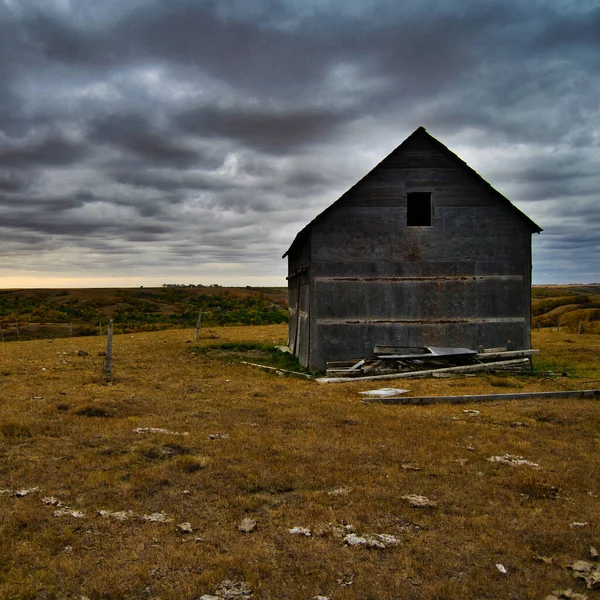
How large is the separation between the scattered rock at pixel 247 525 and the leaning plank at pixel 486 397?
6380 mm

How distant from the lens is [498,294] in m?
16.2

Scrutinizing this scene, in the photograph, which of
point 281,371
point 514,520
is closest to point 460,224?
point 281,371

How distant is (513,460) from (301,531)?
12.3 feet

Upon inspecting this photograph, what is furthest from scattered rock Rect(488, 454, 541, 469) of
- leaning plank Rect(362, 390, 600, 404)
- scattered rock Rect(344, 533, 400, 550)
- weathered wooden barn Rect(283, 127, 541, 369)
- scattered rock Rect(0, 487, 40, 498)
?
weathered wooden barn Rect(283, 127, 541, 369)

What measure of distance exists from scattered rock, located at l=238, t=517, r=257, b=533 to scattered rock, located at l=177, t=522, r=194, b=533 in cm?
51

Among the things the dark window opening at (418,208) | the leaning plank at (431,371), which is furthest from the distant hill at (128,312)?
the leaning plank at (431,371)

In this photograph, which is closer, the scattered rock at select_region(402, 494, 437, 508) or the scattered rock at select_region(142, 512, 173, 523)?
the scattered rock at select_region(142, 512, 173, 523)

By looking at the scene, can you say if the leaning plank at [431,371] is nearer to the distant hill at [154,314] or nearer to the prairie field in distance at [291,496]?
the prairie field in distance at [291,496]

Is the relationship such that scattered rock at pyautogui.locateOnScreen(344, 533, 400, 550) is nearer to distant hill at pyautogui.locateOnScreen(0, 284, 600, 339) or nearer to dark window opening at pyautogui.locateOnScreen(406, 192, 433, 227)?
dark window opening at pyautogui.locateOnScreen(406, 192, 433, 227)

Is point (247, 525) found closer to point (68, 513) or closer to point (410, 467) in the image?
point (68, 513)

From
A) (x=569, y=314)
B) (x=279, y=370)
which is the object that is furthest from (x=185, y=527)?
(x=569, y=314)

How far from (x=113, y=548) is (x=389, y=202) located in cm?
1353

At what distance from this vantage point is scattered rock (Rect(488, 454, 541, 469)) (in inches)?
275

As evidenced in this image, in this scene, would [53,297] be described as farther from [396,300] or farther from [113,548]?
[113,548]
